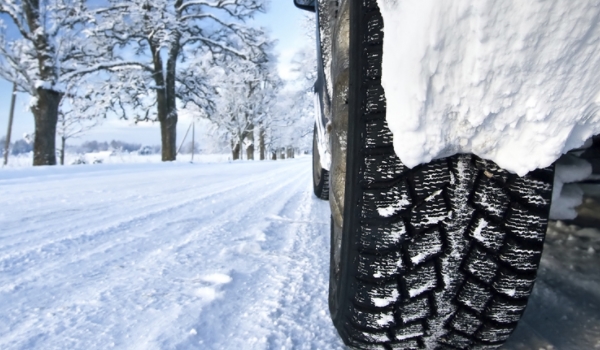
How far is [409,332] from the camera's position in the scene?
673 mm

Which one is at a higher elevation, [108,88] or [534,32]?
[108,88]

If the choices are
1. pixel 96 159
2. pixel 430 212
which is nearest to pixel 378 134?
pixel 430 212

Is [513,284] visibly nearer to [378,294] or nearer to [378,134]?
[378,294]

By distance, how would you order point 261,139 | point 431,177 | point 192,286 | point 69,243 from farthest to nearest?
point 261,139 → point 69,243 → point 192,286 → point 431,177

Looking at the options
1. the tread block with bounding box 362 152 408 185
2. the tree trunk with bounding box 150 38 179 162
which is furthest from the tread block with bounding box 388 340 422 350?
the tree trunk with bounding box 150 38 179 162

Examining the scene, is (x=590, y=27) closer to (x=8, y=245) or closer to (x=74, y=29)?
(x=8, y=245)

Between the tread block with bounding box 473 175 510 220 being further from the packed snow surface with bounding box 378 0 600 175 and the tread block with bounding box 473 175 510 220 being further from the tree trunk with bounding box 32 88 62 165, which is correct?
the tree trunk with bounding box 32 88 62 165

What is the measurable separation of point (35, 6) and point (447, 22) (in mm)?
10938

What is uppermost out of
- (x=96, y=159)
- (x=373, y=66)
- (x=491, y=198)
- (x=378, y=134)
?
(x=373, y=66)

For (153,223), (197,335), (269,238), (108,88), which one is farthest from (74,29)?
(197,335)

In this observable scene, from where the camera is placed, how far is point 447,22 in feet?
1.59

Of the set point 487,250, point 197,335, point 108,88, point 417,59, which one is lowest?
point 197,335

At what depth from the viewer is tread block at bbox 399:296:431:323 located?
2.12 feet

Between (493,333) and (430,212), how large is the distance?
0.96 feet
